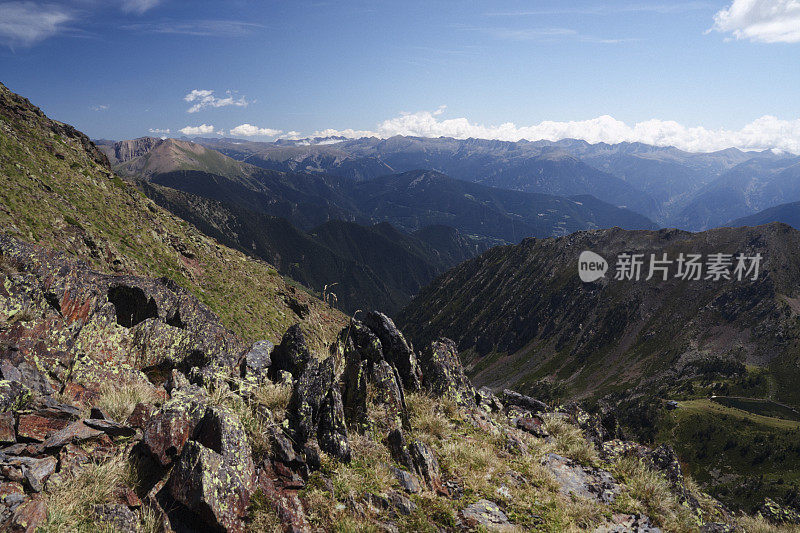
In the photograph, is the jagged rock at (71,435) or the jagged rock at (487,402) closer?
the jagged rock at (71,435)

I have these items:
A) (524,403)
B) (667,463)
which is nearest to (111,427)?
(524,403)

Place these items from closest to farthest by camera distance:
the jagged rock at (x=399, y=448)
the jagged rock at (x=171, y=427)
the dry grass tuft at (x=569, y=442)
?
the jagged rock at (x=171, y=427) → the jagged rock at (x=399, y=448) → the dry grass tuft at (x=569, y=442)

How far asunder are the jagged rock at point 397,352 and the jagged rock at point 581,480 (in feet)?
16.4

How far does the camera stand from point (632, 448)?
51.3 ft

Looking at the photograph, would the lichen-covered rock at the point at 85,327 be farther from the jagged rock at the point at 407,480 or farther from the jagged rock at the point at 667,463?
the jagged rock at the point at 667,463

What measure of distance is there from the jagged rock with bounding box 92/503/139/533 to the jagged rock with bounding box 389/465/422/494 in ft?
16.5

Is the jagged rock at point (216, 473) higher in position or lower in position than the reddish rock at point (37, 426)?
lower

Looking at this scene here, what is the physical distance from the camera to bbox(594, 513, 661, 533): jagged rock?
9.42 meters

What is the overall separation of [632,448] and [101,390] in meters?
18.5

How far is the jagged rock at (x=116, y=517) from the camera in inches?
222

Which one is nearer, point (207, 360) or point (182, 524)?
point (182, 524)

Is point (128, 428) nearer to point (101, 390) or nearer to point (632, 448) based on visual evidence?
point (101, 390)

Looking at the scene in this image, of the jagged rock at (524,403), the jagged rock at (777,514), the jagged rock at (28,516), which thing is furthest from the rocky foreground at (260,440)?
the jagged rock at (524,403)

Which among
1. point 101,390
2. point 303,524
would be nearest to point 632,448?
point 303,524
